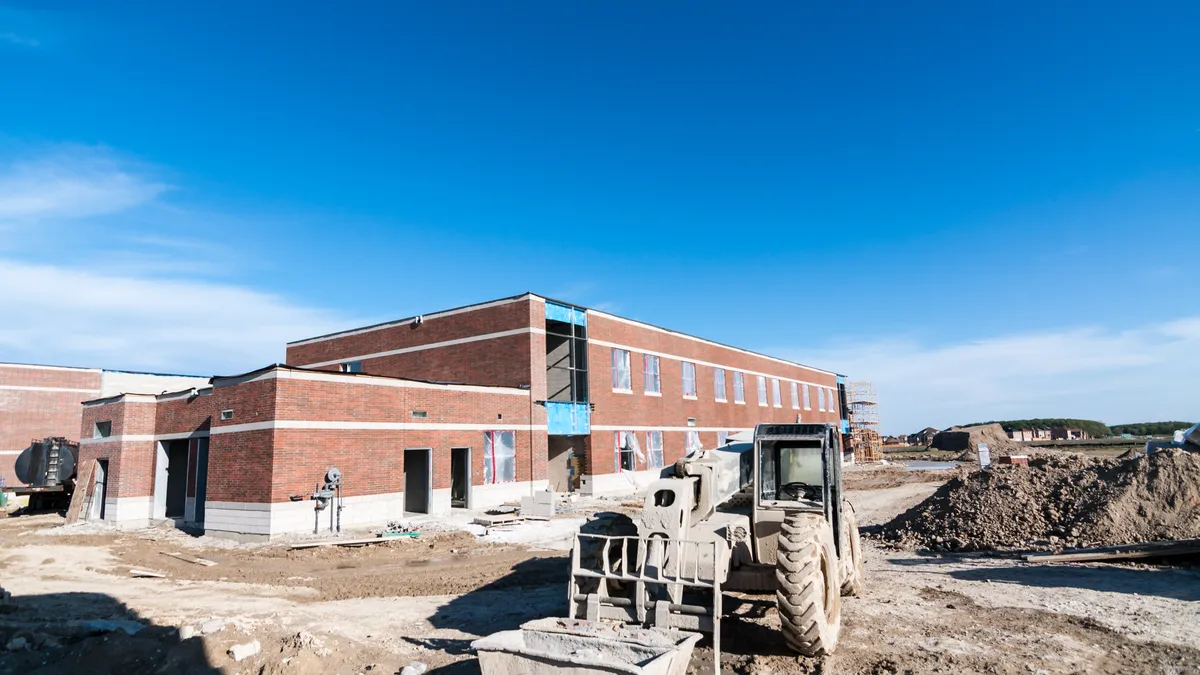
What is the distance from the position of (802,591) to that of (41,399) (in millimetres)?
47021

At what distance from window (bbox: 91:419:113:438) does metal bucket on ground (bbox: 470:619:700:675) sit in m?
25.5

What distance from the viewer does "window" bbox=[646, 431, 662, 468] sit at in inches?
1399

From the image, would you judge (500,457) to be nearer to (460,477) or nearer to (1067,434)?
(460,477)

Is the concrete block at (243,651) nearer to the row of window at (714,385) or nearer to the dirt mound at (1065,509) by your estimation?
the dirt mound at (1065,509)

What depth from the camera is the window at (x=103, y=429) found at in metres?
24.8

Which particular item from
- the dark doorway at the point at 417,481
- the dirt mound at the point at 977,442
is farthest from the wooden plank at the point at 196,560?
the dirt mound at the point at 977,442

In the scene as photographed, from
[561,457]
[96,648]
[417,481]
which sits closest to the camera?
[96,648]

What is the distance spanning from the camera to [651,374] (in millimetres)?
36469

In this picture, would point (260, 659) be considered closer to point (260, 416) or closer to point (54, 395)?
point (260, 416)

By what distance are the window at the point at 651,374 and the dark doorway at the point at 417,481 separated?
1456cm

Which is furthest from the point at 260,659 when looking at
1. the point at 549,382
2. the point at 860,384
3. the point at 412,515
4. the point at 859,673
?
the point at 860,384

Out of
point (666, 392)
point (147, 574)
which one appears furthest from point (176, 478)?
point (666, 392)

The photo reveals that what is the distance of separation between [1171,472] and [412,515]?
22192 mm

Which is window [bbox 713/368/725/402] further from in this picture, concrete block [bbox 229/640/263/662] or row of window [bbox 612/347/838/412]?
concrete block [bbox 229/640/263/662]
